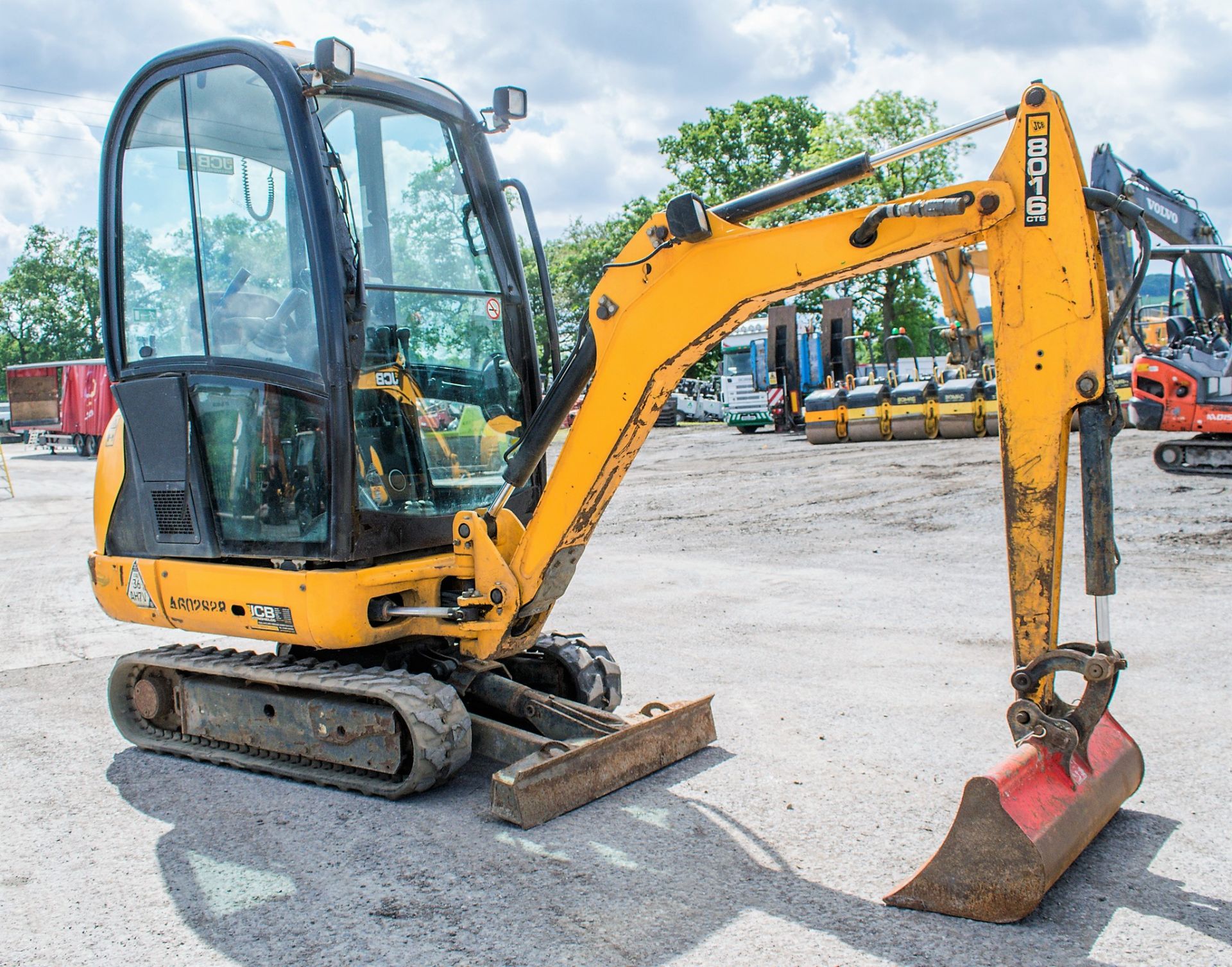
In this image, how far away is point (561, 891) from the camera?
3.56 m

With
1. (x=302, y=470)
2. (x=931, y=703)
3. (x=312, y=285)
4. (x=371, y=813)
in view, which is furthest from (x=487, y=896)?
(x=931, y=703)

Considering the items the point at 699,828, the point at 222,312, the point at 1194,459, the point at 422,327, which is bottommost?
the point at 699,828

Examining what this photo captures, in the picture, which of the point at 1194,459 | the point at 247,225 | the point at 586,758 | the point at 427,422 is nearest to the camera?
the point at 586,758

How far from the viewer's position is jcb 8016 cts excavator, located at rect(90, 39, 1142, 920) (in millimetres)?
3432

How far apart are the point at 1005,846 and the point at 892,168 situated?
4586 cm

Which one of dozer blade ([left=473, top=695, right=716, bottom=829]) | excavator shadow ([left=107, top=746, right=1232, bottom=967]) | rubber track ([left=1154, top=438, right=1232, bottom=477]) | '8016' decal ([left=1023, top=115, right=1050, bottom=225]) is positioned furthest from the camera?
rubber track ([left=1154, top=438, right=1232, bottom=477])

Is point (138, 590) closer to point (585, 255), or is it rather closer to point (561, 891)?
point (561, 891)

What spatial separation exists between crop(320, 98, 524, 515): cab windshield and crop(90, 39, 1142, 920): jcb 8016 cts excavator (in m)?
0.01

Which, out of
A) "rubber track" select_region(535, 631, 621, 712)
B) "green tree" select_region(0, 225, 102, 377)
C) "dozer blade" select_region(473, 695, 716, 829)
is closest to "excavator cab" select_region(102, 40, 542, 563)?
"rubber track" select_region(535, 631, 621, 712)

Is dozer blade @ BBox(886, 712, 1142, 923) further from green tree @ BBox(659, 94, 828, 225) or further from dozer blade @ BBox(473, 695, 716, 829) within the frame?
green tree @ BBox(659, 94, 828, 225)

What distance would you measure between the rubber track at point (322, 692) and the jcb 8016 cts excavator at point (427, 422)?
17 millimetres

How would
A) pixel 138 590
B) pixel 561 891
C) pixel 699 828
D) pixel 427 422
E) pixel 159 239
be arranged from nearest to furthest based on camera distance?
pixel 561 891, pixel 699 828, pixel 427 422, pixel 159 239, pixel 138 590

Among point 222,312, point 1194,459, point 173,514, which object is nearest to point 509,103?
point 222,312

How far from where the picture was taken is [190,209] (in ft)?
15.6
